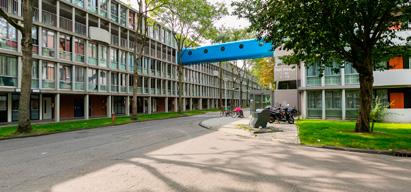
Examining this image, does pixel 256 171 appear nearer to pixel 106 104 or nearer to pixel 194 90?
pixel 106 104

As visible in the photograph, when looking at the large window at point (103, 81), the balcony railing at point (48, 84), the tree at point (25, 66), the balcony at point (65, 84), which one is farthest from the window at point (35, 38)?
the tree at point (25, 66)

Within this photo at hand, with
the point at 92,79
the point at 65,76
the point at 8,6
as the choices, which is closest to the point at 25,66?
the point at 8,6

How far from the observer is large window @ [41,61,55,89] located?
86.8 feet

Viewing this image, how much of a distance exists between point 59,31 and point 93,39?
4325 mm

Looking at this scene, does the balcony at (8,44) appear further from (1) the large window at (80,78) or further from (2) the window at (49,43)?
(1) the large window at (80,78)

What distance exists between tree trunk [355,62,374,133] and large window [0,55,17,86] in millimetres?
24982

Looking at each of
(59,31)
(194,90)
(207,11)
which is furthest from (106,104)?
(194,90)

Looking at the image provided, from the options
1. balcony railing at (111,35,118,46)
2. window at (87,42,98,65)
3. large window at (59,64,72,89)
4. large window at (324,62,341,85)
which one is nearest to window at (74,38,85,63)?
window at (87,42,98,65)

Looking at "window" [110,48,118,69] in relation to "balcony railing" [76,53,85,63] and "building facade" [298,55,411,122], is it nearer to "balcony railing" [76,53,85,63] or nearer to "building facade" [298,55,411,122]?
"balcony railing" [76,53,85,63]

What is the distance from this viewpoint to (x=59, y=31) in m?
27.4

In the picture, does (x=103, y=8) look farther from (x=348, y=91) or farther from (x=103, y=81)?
(x=348, y=91)

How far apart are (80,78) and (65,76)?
204 cm

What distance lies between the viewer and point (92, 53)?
3250 centimetres

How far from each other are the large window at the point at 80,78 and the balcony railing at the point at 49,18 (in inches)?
193
